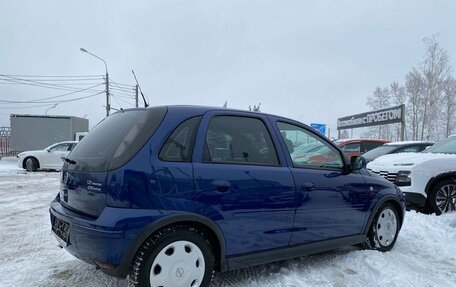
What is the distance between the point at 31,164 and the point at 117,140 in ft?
53.0

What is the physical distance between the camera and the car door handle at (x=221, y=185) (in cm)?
321

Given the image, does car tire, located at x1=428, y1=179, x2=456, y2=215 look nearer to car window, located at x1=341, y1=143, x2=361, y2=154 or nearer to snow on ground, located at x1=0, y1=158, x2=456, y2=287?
snow on ground, located at x1=0, y1=158, x2=456, y2=287

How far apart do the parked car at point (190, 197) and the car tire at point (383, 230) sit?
83 centimetres

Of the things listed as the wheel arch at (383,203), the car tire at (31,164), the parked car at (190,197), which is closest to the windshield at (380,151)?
the wheel arch at (383,203)

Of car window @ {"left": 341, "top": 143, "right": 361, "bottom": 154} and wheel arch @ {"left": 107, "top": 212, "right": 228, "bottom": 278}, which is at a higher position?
car window @ {"left": 341, "top": 143, "right": 361, "bottom": 154}

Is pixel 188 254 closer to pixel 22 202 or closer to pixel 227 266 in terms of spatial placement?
pixel 227 266

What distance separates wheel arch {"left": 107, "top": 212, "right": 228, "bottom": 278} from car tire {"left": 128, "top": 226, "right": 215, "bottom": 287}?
→ 0.18 feet

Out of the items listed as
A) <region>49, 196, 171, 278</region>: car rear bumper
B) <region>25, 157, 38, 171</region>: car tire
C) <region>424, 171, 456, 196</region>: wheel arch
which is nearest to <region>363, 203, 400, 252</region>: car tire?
<region>424, 171, 456, 196</region>: wheel arch

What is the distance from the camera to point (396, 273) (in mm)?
3928

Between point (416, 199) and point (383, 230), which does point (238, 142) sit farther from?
point (416, 199)

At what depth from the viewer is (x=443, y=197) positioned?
6.82 m

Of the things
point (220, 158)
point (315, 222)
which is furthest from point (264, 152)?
point (315, 222)

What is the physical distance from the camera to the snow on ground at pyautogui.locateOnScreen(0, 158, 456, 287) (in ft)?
12.1

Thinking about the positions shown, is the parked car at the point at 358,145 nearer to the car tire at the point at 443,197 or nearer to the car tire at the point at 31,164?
the car tire at the point at 443,197
